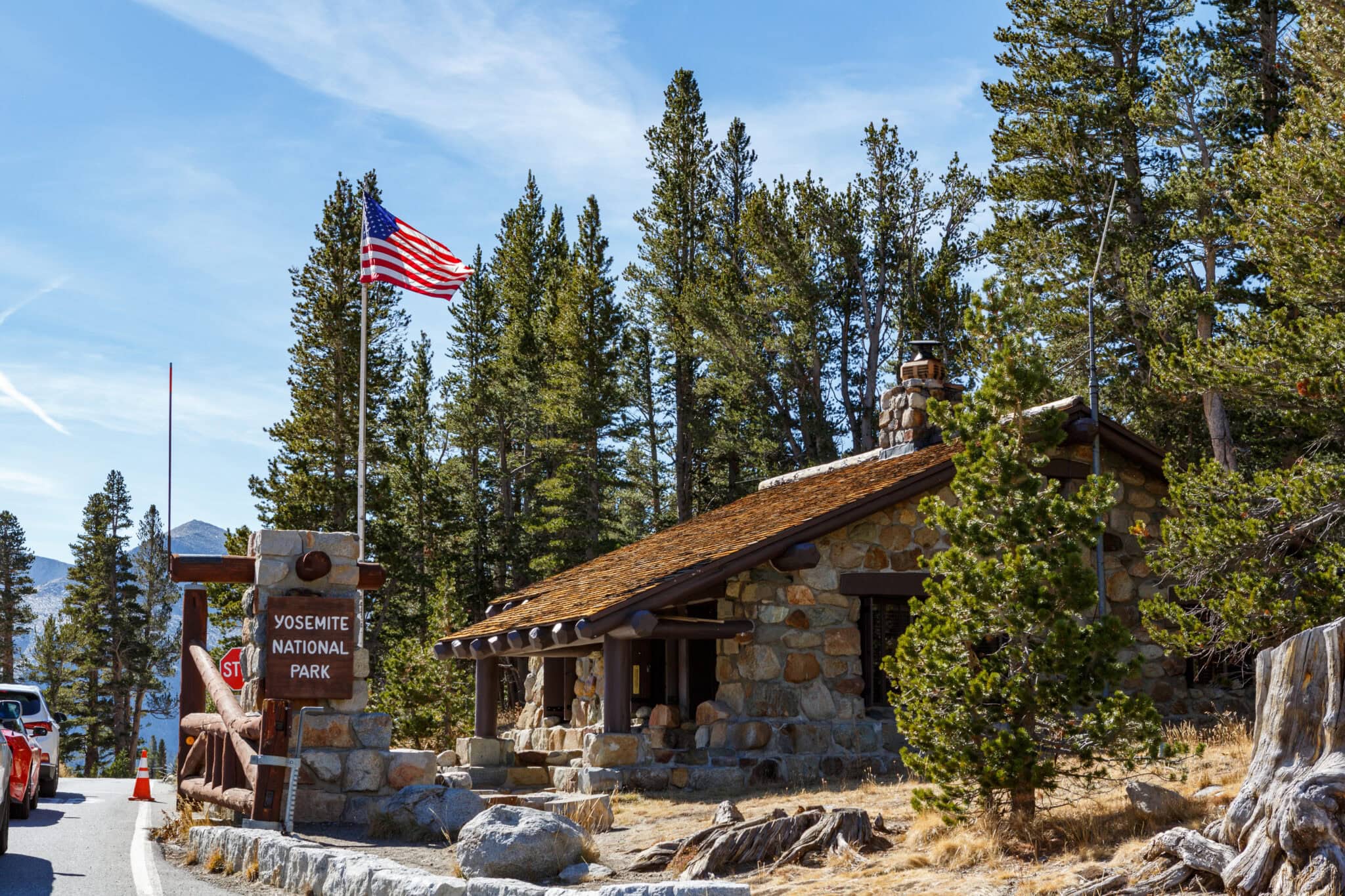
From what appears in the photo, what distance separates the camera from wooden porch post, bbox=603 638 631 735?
14.8m

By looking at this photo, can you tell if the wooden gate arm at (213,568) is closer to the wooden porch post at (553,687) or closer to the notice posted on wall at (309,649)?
the notice posted on wall at (309,649)

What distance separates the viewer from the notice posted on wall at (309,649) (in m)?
10.9

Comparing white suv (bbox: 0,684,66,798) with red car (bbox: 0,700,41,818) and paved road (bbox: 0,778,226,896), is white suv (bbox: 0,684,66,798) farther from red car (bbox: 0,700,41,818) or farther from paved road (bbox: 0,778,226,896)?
red car (bbox: 0,700,41,818)

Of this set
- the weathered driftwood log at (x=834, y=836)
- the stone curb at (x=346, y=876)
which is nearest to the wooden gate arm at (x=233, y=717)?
the stone curb at (x=346, y=876)

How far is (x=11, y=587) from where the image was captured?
6003 cm

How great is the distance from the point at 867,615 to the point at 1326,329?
6.21m

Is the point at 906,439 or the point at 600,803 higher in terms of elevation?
the point at 906,439

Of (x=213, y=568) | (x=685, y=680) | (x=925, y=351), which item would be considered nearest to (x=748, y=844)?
(x=213, y=568)

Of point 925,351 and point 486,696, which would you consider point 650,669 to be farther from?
point 925,351

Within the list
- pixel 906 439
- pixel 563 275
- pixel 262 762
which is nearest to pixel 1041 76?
pixel 906 439

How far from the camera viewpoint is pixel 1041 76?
2770 cm

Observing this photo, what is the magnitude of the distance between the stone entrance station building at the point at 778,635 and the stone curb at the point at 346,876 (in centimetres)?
529

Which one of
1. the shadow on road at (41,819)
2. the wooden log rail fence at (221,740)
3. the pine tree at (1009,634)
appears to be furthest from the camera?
the shadow on road at (41,819)

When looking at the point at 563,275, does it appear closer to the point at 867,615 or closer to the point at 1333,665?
the point at 867,615
